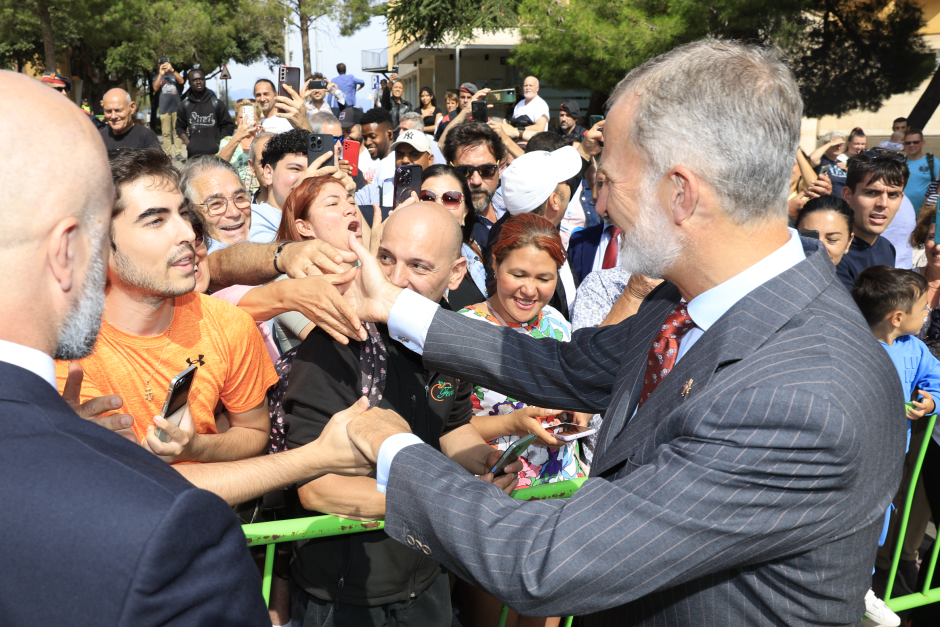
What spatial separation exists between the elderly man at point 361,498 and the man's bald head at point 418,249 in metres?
0.38

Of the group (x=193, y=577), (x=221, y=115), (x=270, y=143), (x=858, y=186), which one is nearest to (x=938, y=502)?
(x=858, y=186)

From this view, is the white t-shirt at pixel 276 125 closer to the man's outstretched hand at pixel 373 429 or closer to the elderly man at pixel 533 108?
the man's outstretched hand at pixel 373 429

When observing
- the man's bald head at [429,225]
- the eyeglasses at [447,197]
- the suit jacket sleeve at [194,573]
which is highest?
the suit jacket sleeve at [194,573]

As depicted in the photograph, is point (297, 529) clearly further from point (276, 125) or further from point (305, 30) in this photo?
point (305, 30)

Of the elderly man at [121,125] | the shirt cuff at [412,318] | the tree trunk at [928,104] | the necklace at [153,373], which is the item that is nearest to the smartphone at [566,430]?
the shirt cuff at [412,318]

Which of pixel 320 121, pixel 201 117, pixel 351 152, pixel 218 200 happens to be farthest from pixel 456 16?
pixel 218 200

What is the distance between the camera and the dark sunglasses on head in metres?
4.86

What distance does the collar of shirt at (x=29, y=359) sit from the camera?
3.47 feet

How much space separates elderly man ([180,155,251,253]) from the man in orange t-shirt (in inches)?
52.7

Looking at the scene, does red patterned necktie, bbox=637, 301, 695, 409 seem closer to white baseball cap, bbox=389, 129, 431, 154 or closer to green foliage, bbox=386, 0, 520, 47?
white baseball cap, bbox=389, 129, 431, 154

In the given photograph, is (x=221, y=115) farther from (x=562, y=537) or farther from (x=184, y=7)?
(x=184, y=7)

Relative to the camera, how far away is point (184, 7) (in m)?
30.8

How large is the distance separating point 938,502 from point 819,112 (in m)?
25.1

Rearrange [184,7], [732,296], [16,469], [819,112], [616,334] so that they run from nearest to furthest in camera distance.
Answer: [16,469], [732,296], [616,334], [819,112], [184,7]
